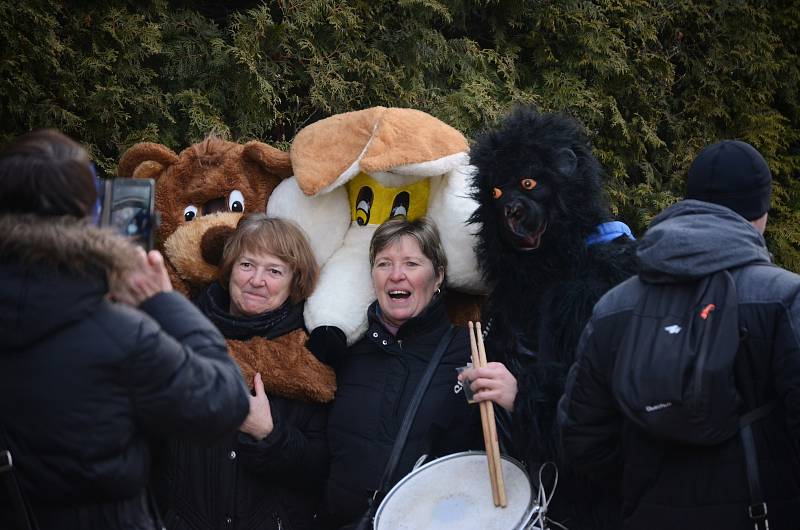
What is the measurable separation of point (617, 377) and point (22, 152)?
152cm

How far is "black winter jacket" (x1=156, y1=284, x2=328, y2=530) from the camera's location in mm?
3113

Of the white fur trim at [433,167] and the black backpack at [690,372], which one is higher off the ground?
the white fur trim at [433,167]

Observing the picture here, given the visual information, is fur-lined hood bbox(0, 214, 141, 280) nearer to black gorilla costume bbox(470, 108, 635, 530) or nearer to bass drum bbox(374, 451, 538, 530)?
bass drum bbox(374, 451, 538, 530)

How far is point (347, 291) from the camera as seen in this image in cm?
339

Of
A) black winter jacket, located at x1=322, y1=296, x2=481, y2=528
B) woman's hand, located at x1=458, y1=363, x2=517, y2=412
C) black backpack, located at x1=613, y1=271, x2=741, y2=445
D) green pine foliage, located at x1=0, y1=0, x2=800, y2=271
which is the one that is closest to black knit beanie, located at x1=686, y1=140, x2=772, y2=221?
black backpack, located at x1=613, y1=271, x2=741, y2=445

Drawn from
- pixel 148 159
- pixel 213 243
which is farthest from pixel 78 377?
pixel 148 159

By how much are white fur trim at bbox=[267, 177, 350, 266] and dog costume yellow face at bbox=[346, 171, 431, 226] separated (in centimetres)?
7

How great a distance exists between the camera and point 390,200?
3543 mm

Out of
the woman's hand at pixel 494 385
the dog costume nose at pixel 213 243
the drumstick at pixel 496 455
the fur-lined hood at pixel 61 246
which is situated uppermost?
the fur-lined hood at pixel 61 246

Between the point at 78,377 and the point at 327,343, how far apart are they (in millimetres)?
1434

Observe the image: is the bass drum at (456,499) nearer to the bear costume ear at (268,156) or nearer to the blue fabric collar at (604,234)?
the blue fabric collar at (604,234)

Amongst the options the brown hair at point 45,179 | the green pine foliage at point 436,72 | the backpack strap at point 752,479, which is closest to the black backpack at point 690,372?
the backpack strap at point 752,479

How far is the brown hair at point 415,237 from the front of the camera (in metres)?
3.34

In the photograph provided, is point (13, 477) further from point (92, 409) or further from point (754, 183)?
point (754, 183)
